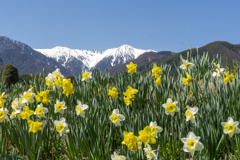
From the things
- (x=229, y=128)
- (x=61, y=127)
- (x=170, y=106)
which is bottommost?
(x=61, y=127)

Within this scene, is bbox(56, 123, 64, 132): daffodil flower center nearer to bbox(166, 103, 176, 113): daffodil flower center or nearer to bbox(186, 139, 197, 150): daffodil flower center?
bbox(166, 103, 176, 113): daffodil flower center

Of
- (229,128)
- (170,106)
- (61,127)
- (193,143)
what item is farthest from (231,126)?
(61,127)

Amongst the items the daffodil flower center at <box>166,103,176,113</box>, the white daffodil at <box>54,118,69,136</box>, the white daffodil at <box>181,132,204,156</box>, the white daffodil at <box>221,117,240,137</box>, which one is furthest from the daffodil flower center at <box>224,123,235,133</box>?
the white daffodil at <box>54,118,69,136</box>

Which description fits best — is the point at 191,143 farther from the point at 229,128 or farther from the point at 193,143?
the point at 229,128

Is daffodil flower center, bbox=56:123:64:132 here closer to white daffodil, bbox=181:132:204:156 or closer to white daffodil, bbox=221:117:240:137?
white daffodil, bbox=181:132:204:156

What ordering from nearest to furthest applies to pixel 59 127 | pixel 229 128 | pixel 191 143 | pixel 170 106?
1. pixel 191 143
2. pixel 229 128
3. pixel 170 106
4. pixel 59 127

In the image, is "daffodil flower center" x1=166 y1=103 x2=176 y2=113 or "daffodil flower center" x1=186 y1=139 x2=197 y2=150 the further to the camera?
"daffodil flower center" x1=166 y1=103 x2=176 y2=113

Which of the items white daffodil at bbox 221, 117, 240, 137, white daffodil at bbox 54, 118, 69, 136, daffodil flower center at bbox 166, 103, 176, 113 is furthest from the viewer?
white daffodil at bbox 54, 118, 69, 136

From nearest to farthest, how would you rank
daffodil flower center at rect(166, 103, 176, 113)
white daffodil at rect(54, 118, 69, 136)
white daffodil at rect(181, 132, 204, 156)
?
white daffodil at rect(181, 132, 204, 156) → daffodil flower center at rect(166, 103, 176, 113) → white daffodil at rect(54, 118, 69, 136)

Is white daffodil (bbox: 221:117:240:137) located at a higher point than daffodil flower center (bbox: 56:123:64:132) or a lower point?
higher

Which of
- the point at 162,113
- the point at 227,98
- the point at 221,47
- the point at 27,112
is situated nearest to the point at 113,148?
the point at 162,113

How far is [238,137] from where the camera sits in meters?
2.05

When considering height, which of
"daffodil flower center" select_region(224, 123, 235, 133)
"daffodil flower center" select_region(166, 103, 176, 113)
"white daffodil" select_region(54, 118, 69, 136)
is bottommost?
"white daffodil" select_region(54, 118, 69, 136)

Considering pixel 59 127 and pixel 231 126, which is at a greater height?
pixel 231 126
